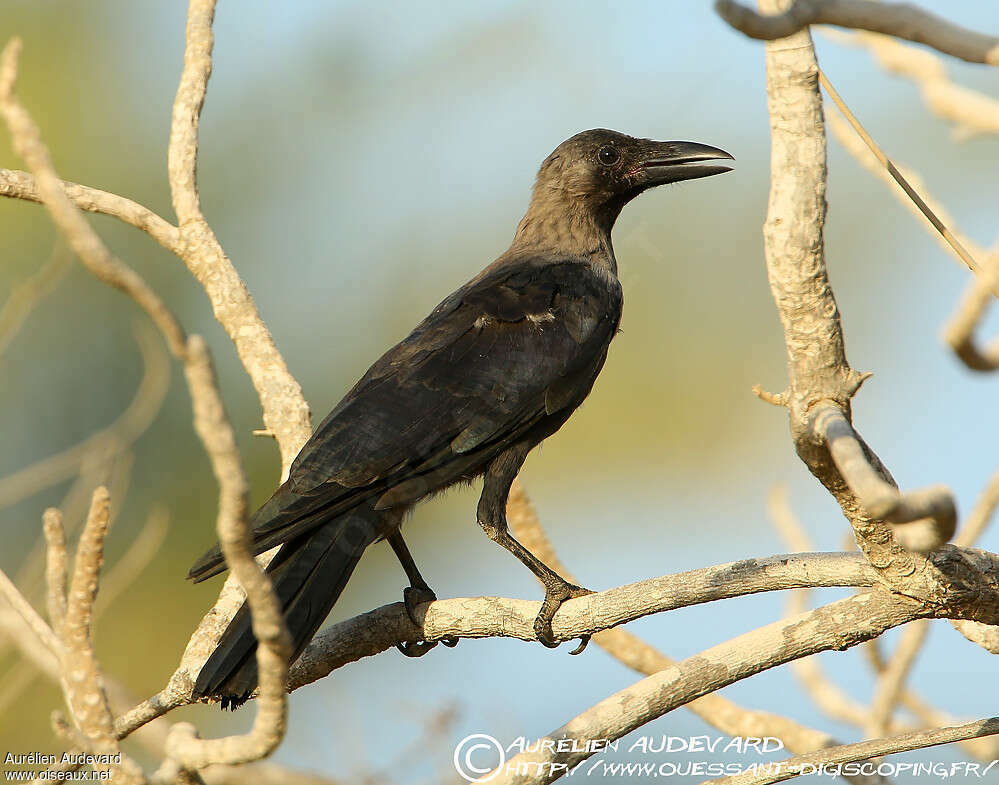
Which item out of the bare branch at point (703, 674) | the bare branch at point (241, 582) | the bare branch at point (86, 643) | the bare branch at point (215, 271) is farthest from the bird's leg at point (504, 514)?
the bare branch at point (241, 582)

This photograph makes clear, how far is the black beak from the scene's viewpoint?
5250 mm

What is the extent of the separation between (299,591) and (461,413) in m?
0.97

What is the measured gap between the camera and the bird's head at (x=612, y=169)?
17.6 feet

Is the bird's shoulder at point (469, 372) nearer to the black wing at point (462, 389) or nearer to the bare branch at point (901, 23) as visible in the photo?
the black wing at point (462, 389)

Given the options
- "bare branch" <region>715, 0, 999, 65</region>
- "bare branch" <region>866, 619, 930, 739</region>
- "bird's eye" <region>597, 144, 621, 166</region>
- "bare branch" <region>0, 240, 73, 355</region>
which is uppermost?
"bird's eye" <region>597, 144, 621, 166</region>

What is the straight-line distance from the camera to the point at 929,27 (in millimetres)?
1702

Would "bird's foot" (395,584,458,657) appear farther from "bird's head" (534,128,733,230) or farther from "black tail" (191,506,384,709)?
"bird's head" (534,128,733,230)

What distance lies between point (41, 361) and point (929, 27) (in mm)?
7261

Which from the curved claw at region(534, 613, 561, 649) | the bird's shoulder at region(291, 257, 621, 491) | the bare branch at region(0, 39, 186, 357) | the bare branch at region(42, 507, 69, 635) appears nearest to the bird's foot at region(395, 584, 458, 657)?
the bird's shoulder at region(291, 257, 621, 491)

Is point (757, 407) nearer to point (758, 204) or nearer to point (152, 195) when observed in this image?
point (758, 204)

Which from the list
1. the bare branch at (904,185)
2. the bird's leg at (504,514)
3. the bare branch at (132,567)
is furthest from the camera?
the bare branch at (132,567)

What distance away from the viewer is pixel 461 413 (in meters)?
4.15

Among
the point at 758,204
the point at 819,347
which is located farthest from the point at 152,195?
the point at 819,347

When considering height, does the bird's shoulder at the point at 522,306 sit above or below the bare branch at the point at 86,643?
above
